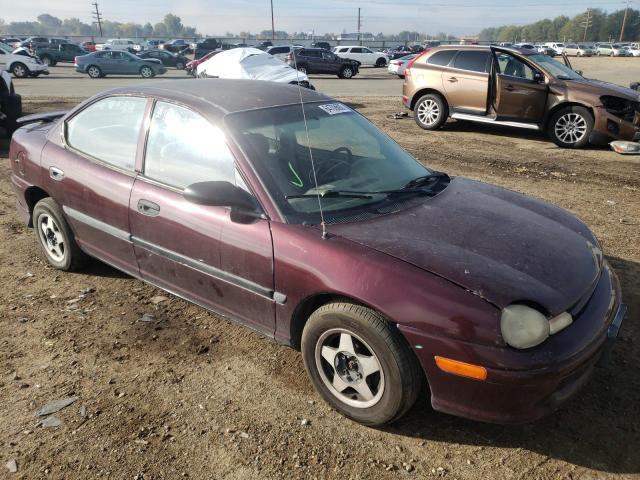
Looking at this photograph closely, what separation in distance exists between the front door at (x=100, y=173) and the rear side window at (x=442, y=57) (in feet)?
27.9

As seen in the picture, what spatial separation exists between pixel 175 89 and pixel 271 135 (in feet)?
2.90

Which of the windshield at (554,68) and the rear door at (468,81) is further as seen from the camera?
the rear door at (468,81)

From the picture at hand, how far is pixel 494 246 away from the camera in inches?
106

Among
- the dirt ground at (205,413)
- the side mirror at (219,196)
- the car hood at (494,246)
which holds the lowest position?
the dirt ground at (205,413)

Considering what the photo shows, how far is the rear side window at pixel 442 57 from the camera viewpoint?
10.7 meters

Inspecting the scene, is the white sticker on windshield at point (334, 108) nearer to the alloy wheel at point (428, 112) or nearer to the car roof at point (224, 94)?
the car roof at point (224, 94)

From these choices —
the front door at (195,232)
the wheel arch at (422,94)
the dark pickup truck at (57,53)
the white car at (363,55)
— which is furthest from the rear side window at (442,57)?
the dark pickup truck at (57,53)

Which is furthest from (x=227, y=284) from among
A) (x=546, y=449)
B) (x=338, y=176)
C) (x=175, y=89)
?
(x=546, y=449)

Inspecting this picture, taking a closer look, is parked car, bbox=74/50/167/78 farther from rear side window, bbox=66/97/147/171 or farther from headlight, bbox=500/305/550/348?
headlight, bbox=500/305/550/348

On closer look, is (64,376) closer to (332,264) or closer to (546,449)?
(332,264)

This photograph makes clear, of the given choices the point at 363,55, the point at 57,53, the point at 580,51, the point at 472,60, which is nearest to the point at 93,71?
the point at 57,53

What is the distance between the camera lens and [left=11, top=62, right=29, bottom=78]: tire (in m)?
24.3

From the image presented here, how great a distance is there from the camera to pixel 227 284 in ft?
9.84

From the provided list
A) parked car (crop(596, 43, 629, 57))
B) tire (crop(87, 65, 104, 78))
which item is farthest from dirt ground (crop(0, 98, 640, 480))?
parked car (crop(596, 43, 629, 57))
